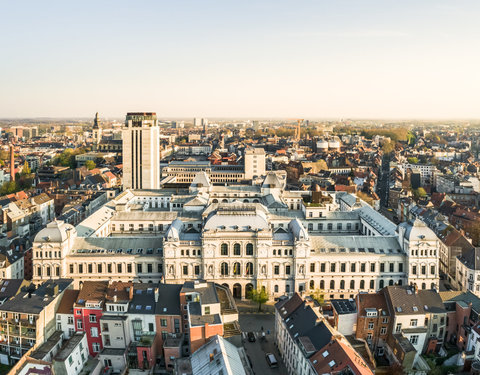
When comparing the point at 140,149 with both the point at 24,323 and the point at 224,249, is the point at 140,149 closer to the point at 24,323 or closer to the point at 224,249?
the point at 224,249

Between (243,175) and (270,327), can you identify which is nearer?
(270,327)

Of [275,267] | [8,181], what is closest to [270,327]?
[275,267]

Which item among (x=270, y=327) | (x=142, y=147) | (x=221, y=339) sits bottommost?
(x=270, y=327)

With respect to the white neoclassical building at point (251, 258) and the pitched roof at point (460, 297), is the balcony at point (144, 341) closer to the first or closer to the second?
the white neoclassical building at point (251, 258)

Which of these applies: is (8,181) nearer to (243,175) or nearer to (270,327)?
(243,175)

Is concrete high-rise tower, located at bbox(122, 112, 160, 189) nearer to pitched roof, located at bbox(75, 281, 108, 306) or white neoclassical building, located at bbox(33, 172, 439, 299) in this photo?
white neoclassical building, located at bbox(33, 172, 439, 299)

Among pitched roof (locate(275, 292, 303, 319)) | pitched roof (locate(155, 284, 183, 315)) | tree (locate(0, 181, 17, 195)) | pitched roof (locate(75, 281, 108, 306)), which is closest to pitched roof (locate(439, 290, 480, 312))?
pitched roof (locate(275, 292, 303, 319))

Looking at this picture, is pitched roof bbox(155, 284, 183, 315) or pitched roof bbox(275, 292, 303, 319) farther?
pitched roof bbox(275, 292, 303, 319)
